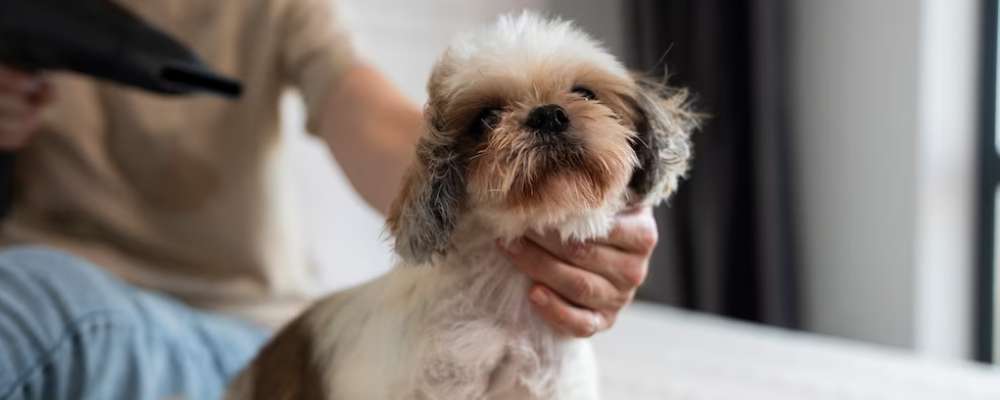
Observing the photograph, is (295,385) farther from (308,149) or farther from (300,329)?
(308,149)

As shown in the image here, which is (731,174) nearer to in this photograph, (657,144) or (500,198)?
(657,144)

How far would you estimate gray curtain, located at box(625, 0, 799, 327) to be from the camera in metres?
2.26

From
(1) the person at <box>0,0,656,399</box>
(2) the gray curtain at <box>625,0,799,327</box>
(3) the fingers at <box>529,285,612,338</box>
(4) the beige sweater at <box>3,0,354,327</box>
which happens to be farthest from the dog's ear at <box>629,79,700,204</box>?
(2) the gray curtain at <box>625,0,799,327</box>

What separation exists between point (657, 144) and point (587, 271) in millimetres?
143

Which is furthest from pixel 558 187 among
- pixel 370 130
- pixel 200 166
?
pixel 200 166

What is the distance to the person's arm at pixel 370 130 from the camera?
1029mm

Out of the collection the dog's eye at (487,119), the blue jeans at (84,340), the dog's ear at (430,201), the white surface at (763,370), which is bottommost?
the white surface at (763,370)

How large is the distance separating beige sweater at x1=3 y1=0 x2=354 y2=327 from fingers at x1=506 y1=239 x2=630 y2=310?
2.77 ft

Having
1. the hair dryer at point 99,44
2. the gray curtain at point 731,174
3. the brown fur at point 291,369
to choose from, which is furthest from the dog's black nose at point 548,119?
the gray curtain at point 731,174

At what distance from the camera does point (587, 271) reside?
74 centimetres

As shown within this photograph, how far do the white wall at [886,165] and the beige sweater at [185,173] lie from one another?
1.51 metres

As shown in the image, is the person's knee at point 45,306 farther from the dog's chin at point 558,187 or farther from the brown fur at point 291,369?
the dog's chin at point 558,187

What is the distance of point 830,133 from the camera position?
226 centimetres

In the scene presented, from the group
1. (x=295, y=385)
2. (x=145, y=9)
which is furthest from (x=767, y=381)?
(x=145, y=9)
